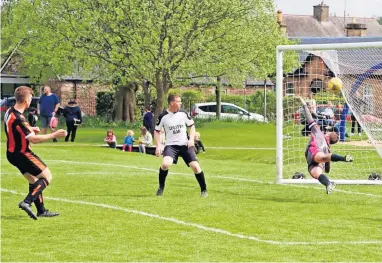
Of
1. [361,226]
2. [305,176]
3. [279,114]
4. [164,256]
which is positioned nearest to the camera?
[164,256]

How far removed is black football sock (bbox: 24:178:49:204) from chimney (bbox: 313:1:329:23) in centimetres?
8576

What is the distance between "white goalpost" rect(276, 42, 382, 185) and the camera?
1873 centimetres

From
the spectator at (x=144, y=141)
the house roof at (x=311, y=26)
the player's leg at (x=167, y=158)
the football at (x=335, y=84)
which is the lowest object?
the spectator at (x=144, y=141)

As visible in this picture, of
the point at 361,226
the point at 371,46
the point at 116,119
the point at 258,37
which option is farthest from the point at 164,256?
the point at 116,119

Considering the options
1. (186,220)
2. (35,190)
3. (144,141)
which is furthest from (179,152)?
(144,141)

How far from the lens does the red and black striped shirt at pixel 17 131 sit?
13.3m

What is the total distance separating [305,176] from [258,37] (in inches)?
960

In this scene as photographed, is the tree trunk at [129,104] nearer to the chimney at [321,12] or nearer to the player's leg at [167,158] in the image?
the player's leg at [167,158]

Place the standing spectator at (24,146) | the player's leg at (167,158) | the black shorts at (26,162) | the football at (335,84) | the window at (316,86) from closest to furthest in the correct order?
the standing spectator at (24,146), the black shorts at (26,162), the player's leg at (167,158), the football at (335,84), the window at (316,86)

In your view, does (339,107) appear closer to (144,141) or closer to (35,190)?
(35,190)

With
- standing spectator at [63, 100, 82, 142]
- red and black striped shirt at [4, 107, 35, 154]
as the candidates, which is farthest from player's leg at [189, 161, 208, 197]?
standing spectator at [63, 100, 82, 142]

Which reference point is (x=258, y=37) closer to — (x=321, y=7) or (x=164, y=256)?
(x=164, y=256)

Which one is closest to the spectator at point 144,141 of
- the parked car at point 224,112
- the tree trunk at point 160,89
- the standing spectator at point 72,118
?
the standing spectator at point 72,118

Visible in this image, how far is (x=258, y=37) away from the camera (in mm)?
44312
